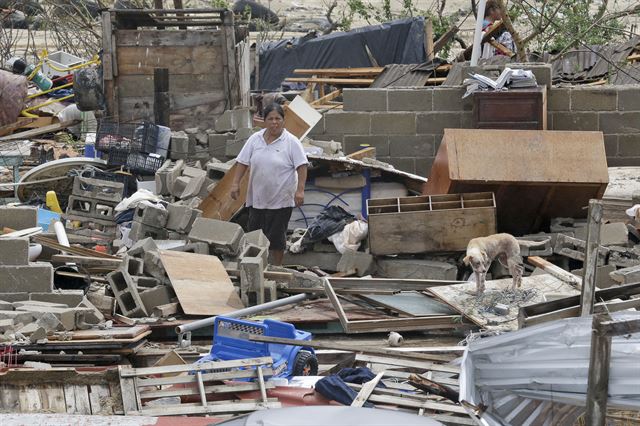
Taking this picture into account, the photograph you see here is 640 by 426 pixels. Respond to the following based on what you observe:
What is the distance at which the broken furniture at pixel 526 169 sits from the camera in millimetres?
13047

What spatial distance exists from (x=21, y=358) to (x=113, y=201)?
5.73 m

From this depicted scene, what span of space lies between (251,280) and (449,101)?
16.1 feet

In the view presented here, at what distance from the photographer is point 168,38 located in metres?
17.4

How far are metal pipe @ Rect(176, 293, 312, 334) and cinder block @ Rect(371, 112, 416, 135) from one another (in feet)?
14.2

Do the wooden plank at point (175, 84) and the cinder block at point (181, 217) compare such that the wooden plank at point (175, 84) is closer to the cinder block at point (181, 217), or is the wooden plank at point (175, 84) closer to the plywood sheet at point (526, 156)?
the cinder block at point (181, 217)

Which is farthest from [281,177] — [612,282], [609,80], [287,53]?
[287,53]

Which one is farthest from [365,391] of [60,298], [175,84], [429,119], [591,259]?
[175,84]

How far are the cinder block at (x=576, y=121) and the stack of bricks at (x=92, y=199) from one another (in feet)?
17.3

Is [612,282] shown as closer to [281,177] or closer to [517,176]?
[517,176]

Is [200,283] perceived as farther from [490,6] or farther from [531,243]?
[490,6]

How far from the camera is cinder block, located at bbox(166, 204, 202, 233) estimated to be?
12.9 m

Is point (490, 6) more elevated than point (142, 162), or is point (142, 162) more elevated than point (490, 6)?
point (490, 6)

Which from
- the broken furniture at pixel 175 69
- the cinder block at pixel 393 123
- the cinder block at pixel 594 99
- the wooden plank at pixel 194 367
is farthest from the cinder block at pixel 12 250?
the cinder block at pixel 594 99

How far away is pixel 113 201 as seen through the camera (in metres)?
14.5
